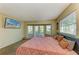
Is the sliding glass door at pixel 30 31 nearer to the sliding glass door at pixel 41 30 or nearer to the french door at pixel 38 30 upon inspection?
the french door at pixel 38 30

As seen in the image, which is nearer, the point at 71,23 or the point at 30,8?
the point at 71,23

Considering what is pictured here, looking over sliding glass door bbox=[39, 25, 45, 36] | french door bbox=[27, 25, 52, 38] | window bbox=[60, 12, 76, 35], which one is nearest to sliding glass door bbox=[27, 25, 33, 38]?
french door bbox=[27, 25, 52, 38]

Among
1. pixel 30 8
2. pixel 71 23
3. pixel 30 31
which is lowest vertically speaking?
pixel 30 31

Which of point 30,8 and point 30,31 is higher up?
point 30,8

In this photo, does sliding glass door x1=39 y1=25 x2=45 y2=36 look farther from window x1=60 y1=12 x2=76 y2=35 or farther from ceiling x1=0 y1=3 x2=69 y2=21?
window x1=60 y1=12 x2=76 y2=35

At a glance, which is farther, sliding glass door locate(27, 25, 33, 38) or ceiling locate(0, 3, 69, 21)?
sliding glass door locate(27, 25, 33, 38)

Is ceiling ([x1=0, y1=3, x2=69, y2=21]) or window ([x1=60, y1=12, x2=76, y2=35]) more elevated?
ceiling ([x1=0, y1=3, x2=69, y2=21])

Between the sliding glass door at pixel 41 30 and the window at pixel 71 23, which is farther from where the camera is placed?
the sliding glass door at pixel 41 30

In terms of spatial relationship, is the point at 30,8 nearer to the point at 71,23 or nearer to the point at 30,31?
the point at 71,23

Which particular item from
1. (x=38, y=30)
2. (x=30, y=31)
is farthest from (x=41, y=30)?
(x=30, y=31)

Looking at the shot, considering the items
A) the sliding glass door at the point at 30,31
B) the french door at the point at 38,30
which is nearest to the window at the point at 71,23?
the french door at the point at 38,30

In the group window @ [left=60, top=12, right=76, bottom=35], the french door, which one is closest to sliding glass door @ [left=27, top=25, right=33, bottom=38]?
the french door

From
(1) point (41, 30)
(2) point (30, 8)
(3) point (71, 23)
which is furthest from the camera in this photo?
(1) point (41, 30)
